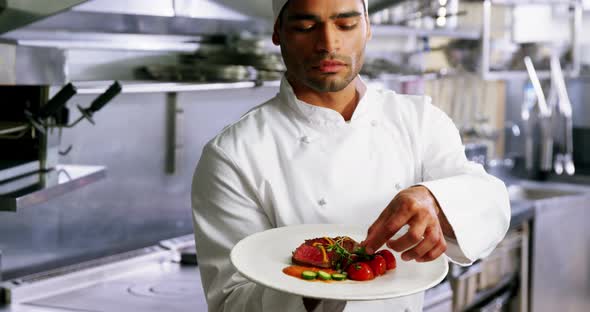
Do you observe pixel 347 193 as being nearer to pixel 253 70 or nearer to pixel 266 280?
pixel 266 280

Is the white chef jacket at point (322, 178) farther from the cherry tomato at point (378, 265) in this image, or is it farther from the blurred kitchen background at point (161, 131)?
the blurred kitchen background at point (161, 131)

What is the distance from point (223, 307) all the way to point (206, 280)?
0.07 metres

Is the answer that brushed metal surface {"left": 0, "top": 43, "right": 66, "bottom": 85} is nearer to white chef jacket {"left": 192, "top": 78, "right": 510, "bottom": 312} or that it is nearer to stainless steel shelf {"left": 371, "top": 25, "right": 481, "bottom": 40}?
white chef jacket {"left": 192, "top": 78, "right": 510, "bottom": 312}

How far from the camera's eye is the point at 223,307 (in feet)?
5.30

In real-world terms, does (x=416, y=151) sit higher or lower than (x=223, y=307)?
higher

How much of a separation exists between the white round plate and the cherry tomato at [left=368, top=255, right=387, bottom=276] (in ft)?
0.04

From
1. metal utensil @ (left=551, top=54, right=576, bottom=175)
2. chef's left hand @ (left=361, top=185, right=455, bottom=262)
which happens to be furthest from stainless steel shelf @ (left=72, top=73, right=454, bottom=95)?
metal utensil @ (left=551, top=54, right=576, bottom=175)

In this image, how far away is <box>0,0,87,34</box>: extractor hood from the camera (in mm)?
2145

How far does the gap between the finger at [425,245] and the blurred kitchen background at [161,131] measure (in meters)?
0.90

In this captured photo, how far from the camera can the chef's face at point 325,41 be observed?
157 centimetres

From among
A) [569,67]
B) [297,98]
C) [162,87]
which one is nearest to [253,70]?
[162,87]

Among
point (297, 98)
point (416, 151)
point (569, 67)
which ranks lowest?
point (569, 67)

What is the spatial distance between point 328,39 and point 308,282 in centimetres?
48

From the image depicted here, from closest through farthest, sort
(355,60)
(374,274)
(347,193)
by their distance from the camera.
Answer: (374,274) < (355,60) < (347,193)
